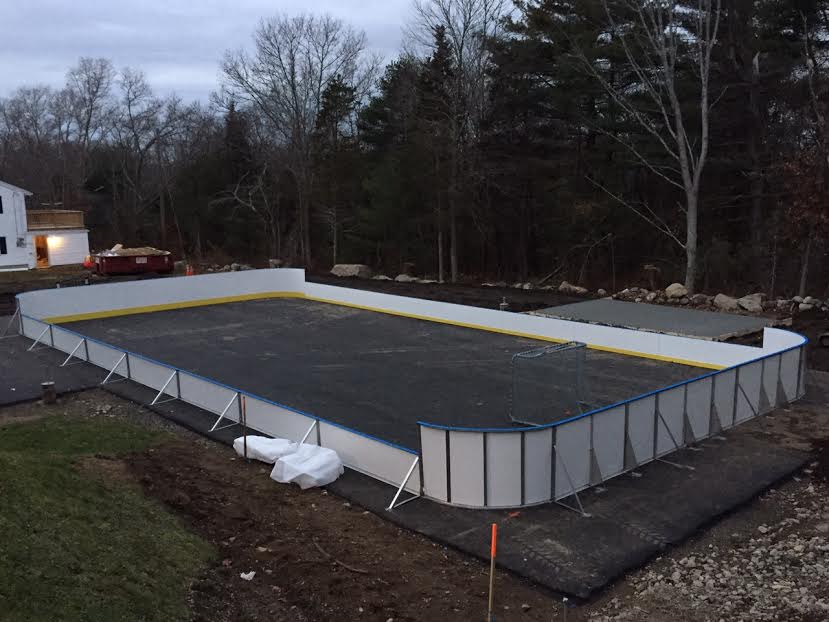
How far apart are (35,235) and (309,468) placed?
37.3 metres

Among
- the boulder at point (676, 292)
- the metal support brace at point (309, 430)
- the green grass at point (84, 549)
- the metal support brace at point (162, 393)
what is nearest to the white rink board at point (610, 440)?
the metal support brace at point (309, 430)

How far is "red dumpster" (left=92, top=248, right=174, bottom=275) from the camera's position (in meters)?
35.9

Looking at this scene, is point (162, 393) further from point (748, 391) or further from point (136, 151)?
point (136, 151)

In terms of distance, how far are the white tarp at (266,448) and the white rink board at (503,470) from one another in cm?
349

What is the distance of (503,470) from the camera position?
990cm

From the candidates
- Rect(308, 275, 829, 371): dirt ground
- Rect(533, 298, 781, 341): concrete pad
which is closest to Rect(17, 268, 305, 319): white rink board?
Rect(308, 275, 829, 371): dirt ground

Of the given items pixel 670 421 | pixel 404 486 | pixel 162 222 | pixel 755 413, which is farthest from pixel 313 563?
pixel 162 222

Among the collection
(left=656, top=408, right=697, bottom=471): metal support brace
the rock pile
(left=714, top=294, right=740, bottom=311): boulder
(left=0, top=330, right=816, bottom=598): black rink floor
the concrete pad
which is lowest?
the rock pile

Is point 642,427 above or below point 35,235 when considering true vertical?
below

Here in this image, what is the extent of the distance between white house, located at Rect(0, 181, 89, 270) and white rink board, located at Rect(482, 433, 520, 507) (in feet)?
125

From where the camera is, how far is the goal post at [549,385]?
548 inches

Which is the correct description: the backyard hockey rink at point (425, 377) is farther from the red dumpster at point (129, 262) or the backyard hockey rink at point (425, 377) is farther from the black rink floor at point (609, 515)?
the red dumpster at point (129, 262)

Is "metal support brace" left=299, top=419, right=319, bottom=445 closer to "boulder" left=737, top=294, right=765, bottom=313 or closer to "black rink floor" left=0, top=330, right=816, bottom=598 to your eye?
"black rink floor" left=0, top=330, right=816, bottom=598

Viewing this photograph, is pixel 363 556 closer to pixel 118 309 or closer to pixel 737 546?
pixel 737 546
